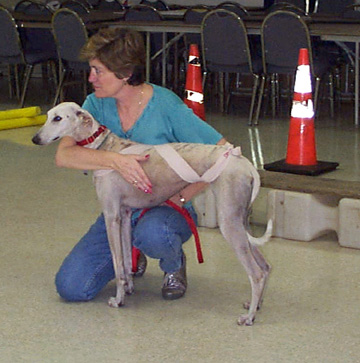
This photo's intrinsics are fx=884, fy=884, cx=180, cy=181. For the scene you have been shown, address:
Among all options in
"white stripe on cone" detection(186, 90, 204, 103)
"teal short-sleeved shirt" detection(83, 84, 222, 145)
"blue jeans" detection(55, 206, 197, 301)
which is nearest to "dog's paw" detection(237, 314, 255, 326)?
"blue jeans" detection(55, 206, 197, 301)

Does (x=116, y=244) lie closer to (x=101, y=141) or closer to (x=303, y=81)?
(x=101, y=141)

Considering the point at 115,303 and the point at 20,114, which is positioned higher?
the point at 20,114

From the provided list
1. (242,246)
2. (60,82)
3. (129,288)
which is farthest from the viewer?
(60,82)

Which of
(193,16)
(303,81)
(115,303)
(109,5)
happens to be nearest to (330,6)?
(109,5)

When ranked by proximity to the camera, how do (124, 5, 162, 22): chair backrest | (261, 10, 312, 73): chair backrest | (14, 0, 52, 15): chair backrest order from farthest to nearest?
(14, 0, 52, 15): chair backrest → (124, 5, 162, 22): chair backrest → (261, 10, 312, 73): chair backrest

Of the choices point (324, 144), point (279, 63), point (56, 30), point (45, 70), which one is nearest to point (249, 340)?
point (324, 144)

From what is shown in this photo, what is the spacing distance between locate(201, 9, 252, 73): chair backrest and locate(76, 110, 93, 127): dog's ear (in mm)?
4198

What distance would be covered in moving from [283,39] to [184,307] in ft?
13.5

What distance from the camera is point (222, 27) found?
7.20 m

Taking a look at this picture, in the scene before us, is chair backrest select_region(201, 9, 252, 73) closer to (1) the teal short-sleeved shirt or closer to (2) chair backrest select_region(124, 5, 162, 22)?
(2) chair backrest select_region(124, 5, 162, 22)

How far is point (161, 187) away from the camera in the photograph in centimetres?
305

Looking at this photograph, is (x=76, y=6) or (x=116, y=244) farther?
(x=76, y=6)

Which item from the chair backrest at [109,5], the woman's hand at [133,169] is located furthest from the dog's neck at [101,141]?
the chair backrest at [109,5]

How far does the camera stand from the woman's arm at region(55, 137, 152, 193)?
299 centimetres
